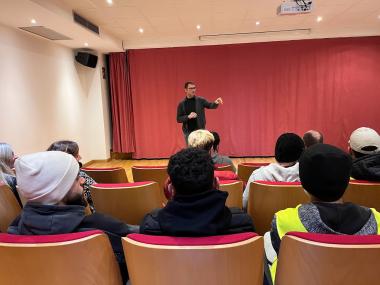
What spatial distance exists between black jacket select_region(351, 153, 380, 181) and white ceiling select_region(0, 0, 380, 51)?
306cm

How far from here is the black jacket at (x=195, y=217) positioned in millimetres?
1054

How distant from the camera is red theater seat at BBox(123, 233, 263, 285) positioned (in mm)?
970

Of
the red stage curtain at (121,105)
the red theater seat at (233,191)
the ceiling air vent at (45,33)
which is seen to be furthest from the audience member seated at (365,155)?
the red stage curtain at (121,105)

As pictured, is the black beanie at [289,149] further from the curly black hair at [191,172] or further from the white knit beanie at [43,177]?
the white knit beanie at [43,177]

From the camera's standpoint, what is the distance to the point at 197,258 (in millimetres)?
977

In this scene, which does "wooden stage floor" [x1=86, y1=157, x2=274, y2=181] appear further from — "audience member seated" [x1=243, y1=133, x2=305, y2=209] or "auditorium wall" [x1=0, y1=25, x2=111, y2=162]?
"audience member seated" [x1=243, y1=133, x2=305, y2=209]

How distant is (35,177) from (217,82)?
6.06 metres

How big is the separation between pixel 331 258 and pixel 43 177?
41.1 inches

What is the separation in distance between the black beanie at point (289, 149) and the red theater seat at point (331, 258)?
3.76 ft

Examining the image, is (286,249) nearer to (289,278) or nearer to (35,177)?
(289,278)

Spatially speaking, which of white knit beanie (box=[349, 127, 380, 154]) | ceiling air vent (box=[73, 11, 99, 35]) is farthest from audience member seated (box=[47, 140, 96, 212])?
ceiling air vent (box=[73, 11, 99, 35])

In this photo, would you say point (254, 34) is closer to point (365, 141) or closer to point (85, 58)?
point (85, 58)

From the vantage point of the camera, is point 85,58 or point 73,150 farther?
point 85,58

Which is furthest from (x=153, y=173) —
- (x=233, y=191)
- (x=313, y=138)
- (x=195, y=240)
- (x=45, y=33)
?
(x=45, y=33)
